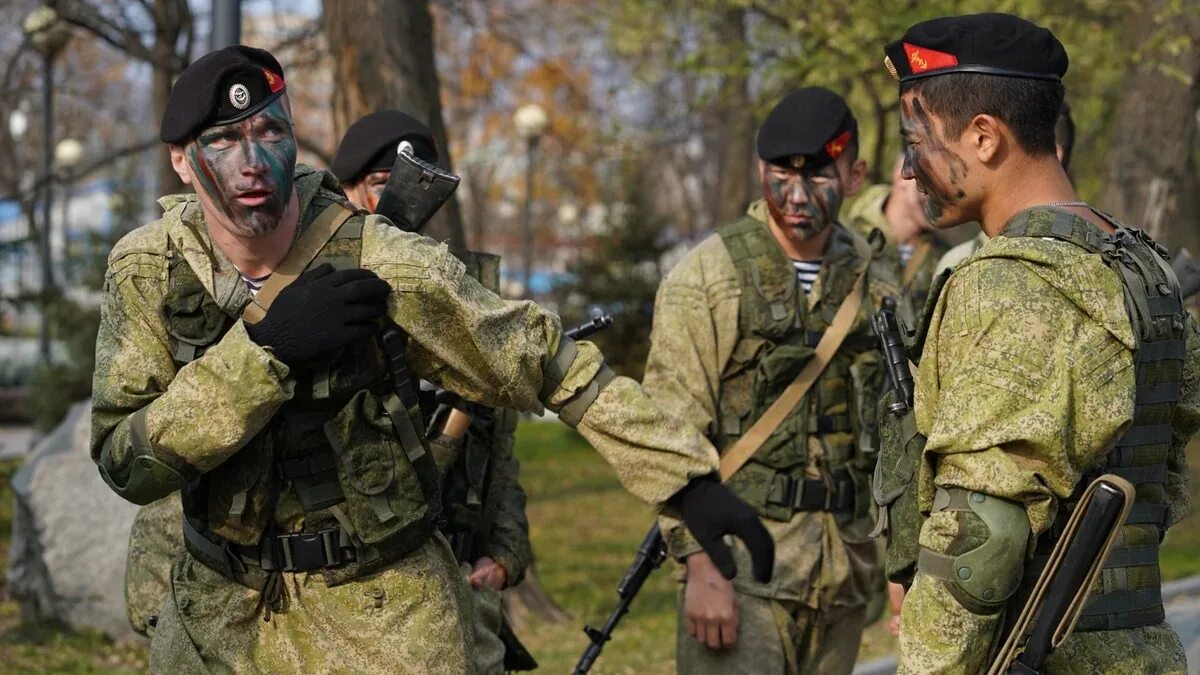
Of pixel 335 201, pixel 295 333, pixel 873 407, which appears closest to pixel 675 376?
pixel 873 407

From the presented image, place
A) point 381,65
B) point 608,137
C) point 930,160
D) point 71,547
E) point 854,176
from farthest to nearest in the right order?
1. point 608,137
2. point 71,547
3. point 381,65
4. point 854,176
5. point 930,160

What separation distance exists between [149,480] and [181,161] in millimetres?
815

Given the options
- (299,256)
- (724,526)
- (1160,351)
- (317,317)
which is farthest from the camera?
(299,256)

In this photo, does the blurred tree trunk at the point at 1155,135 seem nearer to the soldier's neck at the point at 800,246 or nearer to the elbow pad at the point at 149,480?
the soldier's neck at the point at 800,246

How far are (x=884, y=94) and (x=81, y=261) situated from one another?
8785 millimetres

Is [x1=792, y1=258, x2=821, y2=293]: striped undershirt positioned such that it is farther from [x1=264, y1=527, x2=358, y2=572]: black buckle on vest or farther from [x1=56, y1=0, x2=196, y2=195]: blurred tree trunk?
[x1=56, y1=0, x2=196, y2=195]: blurred tree trunk

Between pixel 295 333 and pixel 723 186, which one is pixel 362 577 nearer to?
pixel 295 333

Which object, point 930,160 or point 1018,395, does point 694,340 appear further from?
point 1018,395

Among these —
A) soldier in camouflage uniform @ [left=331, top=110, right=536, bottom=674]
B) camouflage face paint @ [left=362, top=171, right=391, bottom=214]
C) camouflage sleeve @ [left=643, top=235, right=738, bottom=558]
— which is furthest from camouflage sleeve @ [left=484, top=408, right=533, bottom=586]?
camouflage face paint @ [left=362, top=171, right=391, bottom=214]

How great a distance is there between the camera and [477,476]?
4.77 metres

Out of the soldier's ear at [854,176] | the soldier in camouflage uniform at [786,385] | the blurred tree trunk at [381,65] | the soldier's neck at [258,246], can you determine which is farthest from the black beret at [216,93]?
the blurred tree trunk at [381,65]

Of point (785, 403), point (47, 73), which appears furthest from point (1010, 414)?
point (47, 73)

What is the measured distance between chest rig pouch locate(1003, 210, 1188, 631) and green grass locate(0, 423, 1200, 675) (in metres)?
3.73

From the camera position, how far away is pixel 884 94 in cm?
1555
